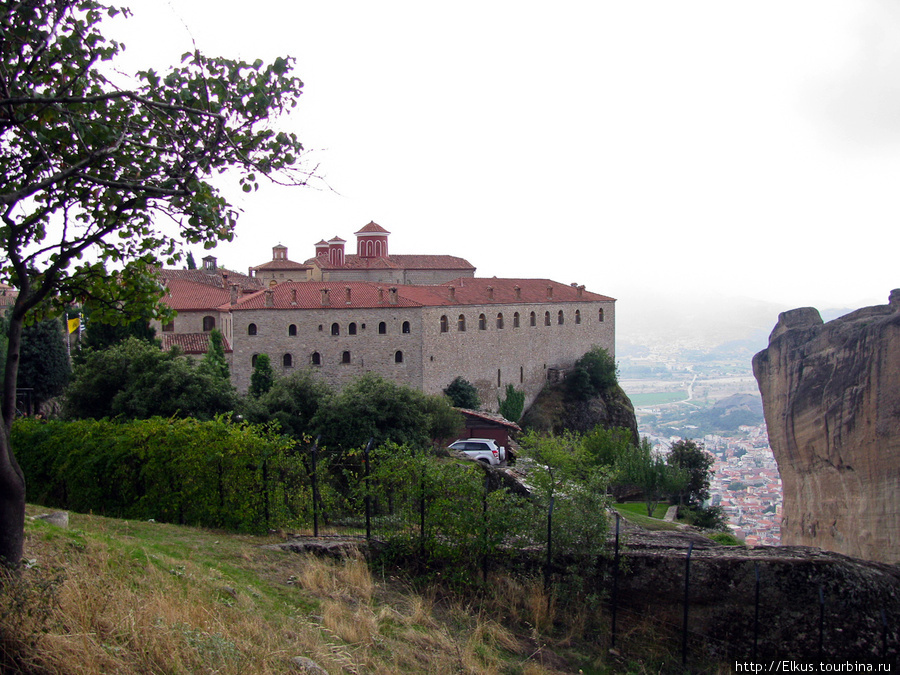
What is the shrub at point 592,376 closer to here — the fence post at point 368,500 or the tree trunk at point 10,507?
the fence post at point 368,500

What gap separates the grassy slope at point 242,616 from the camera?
476 centimetres

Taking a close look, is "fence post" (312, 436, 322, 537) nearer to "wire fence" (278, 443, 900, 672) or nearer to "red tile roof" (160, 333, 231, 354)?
"wire fence" (278, 443, 900, 672)

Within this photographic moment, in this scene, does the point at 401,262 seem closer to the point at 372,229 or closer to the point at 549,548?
the point at 372,229

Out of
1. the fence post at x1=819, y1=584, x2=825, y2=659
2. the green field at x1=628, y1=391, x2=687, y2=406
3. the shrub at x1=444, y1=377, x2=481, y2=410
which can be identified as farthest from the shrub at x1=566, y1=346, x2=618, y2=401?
the green field at x1=628, y1=391, x2=687, y2=406

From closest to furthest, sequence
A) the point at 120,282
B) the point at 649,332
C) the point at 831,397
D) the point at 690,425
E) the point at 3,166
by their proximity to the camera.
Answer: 1. the point at 3,166
2. the point at 120,282
3. the point at 831,397
4. the point at 690,425
5. the point at 649,332

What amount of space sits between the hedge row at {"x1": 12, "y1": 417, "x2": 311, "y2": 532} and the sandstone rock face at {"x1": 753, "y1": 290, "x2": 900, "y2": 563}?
12.5 m

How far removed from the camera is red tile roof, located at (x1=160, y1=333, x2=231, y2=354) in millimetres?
37531

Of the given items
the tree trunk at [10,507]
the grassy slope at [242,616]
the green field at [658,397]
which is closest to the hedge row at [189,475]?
the grassy slope at [242,616]

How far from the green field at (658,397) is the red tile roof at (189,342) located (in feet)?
311

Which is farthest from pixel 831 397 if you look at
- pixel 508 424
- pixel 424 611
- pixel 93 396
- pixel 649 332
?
pixel 649 332

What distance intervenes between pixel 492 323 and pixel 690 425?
59756 millimetres

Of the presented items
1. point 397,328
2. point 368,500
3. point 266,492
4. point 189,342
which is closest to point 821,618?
point 368,500

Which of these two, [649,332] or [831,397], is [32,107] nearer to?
[831,397]

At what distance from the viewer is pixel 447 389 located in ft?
135
